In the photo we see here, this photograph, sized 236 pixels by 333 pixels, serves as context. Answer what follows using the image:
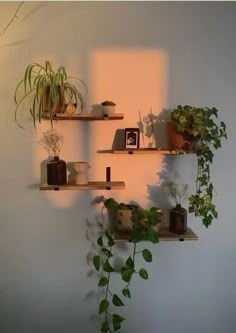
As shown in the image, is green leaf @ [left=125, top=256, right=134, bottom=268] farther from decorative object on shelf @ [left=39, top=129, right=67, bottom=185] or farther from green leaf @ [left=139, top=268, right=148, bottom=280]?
decorative object on shelf @ [left=39, top=129, right=67, bottom=185]

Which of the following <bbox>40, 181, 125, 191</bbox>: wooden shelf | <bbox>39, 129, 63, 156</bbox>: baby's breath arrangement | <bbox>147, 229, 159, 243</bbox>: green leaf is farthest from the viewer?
<bbox>39, 129, 63, 156</bbox>: baby's breath arrangement

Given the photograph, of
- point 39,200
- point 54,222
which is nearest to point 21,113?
point 39,200

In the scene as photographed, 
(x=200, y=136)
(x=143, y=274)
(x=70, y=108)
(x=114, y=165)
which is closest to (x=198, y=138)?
(x=200, y=136)

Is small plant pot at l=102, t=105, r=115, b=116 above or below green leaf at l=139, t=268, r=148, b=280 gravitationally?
above

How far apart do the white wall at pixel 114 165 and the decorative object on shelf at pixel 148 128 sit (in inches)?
2.2

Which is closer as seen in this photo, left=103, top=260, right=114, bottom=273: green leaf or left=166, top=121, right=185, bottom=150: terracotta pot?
left=166, top=121, right=185, bottom=150: terracotta pot

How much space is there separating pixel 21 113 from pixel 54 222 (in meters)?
0.77

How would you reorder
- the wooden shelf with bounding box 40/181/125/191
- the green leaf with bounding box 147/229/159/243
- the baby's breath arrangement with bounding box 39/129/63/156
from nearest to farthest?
the green leaf with bounding box 147/229/159/243
the wooden shelf with bounding box 40/181/125/191
the baby's breath arrangement with bounding box 39/129/63/156

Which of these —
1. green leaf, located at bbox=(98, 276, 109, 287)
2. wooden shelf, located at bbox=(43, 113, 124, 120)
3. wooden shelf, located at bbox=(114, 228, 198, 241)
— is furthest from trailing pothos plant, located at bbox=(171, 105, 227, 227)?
green leaf, located at bbox=(98, 276, 109, 287)

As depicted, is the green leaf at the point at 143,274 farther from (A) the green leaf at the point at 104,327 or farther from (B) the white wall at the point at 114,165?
(A) the green leaf at the point at 104,327

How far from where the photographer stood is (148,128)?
5.93 feet

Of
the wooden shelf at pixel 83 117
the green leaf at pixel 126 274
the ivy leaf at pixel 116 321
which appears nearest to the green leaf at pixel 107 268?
the green leaf at pixel 126 274

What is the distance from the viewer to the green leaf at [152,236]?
1.55m

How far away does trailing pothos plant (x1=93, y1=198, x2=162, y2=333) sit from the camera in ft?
5.22
